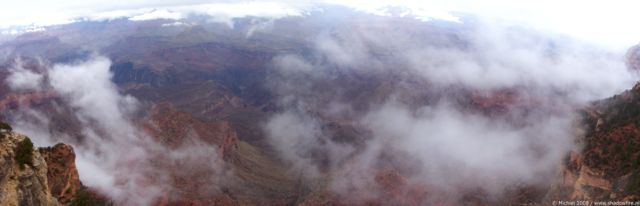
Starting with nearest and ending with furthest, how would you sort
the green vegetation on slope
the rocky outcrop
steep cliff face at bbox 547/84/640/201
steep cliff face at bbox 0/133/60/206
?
1. steep cliff face at bbox 0/133/60/206
2. the green vegetation on slope
3. the rocky outcrop
4. steep cliff face at bbox 547/84/640/201

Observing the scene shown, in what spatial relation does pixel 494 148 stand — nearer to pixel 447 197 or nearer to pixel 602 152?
pixel 447 197

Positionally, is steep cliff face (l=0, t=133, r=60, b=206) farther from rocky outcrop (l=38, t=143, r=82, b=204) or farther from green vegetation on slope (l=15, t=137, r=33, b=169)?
rocky outcrop (l=38, t=143, r=82, b=204)

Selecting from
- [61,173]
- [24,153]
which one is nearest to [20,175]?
[24,153]

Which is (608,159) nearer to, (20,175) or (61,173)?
(20,175)

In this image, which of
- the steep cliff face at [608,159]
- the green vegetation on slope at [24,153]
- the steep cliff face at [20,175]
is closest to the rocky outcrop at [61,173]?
the steep cliff face at [20,175]

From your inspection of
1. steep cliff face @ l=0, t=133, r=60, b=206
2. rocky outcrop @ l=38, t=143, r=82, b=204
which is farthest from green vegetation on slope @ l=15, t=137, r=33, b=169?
rocky outcrop @ l=38, t=143, r=82, b=204
